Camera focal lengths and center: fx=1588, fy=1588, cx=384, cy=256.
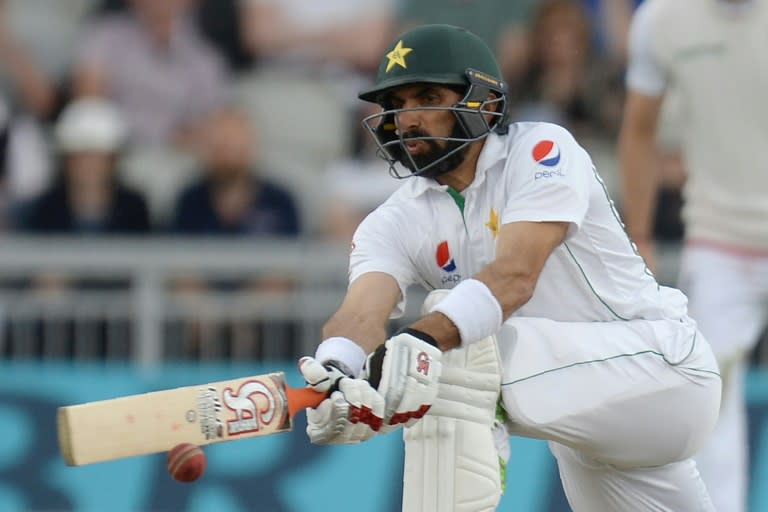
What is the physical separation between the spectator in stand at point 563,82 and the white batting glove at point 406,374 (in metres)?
4.93

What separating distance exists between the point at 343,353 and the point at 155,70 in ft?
16.3

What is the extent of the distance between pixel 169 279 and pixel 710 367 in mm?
3640

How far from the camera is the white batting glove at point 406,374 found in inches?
152

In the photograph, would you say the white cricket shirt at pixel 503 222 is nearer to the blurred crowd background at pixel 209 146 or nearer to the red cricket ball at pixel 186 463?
the red cricket ball at pixel 186 463

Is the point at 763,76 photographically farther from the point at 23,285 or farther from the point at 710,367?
the point at 23,285

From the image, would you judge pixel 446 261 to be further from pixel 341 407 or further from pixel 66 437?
pixel 66 437

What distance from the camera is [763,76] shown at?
618 cm

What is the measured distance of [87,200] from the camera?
8.14m

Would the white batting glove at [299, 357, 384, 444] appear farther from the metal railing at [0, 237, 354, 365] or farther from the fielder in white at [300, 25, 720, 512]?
the metal railing at [0, 237, 354, 365]

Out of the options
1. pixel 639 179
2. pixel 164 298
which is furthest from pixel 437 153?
pixel 164 298

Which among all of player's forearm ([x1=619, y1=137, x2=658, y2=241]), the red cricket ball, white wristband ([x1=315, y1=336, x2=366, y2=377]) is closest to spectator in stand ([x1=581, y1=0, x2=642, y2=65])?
player's forearm ([x1=619, y1=137, x2=658, y2=241])

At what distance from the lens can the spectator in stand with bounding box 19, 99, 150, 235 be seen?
320 inches

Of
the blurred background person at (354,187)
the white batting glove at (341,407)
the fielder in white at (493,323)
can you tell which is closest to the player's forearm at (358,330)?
the fielder in white at (493,323)

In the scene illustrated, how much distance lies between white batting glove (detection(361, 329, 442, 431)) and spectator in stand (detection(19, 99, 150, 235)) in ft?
14.4
